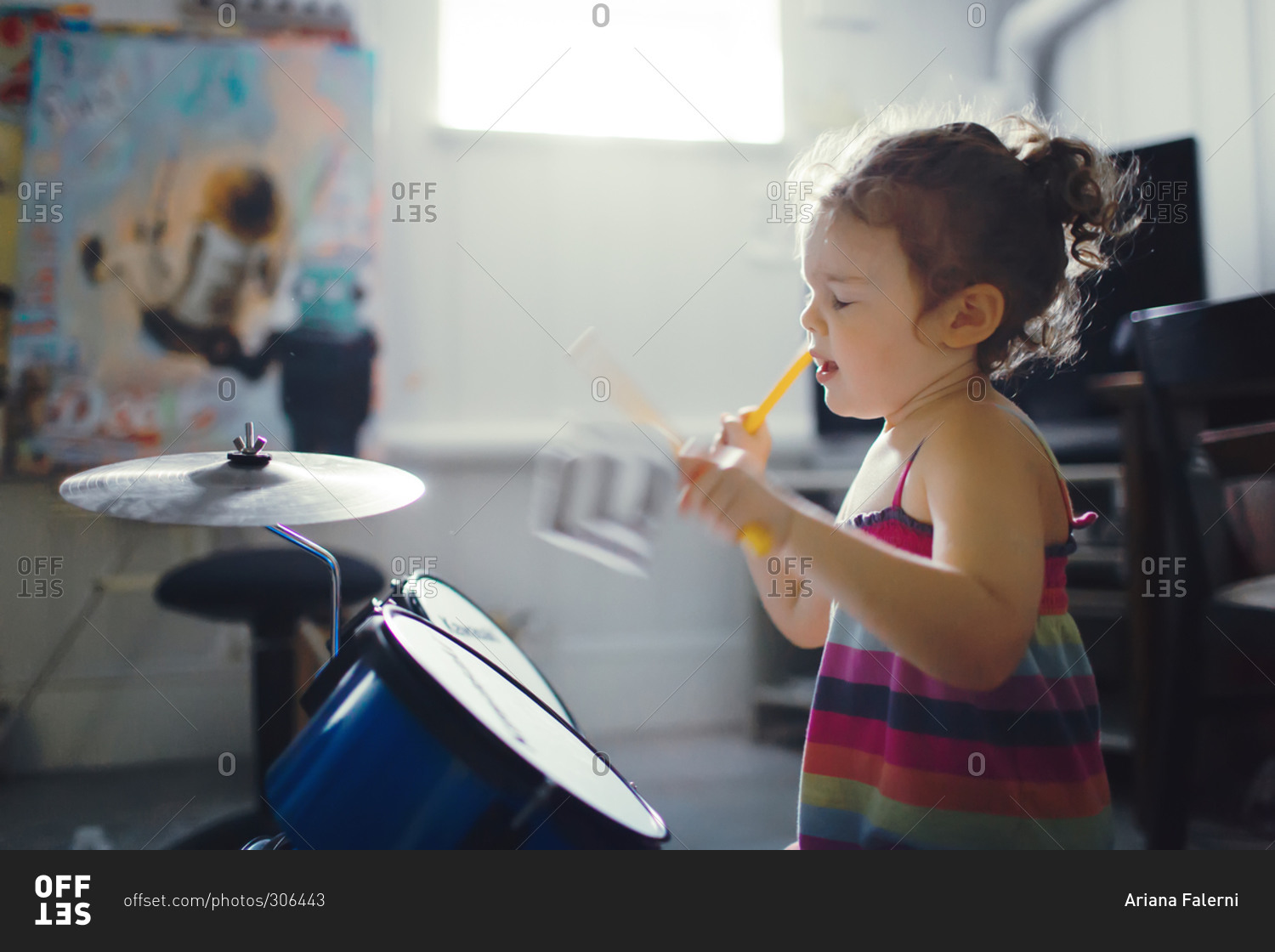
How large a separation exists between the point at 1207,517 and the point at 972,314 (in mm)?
456

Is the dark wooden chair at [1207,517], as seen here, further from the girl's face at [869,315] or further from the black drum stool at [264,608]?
the black drum stool at [264,608]

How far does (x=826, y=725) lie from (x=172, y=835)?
780mm

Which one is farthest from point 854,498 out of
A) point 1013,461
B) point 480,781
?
point 480,781

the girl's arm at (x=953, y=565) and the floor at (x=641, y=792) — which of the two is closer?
the girl's arm at (x=953, y=565)

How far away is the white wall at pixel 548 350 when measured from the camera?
96cm

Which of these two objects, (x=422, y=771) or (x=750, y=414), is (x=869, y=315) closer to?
(x=750, y=414)

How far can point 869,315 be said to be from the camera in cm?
55

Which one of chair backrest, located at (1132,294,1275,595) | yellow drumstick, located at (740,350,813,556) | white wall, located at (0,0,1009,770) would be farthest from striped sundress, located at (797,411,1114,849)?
white wall, located at (0,0,1009,770)

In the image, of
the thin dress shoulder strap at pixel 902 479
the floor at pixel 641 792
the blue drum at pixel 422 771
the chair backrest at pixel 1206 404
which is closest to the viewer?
the blue drum at pixel 422 771

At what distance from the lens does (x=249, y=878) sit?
569 millimetres

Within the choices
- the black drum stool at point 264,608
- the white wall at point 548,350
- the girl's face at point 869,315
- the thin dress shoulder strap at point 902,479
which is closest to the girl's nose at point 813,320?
the girl's face at point 869,315

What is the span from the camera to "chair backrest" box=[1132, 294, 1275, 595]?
64cm

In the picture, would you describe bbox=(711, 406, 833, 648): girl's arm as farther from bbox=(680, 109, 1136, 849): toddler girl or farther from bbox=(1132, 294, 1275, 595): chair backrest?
bbox=(1132, 294, 1275, 595): chair backrest

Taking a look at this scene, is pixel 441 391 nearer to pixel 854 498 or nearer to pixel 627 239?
pixel 627 239
